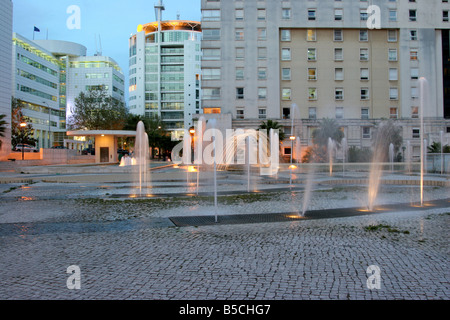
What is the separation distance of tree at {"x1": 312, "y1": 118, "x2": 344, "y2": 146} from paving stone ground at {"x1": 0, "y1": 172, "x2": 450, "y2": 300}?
1575 inches

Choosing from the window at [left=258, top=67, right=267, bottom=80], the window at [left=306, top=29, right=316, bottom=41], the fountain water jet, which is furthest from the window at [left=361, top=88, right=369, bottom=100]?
the fountain water jet

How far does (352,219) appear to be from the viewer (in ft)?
29.4

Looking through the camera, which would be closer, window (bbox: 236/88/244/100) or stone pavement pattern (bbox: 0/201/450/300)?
stone pavement pattern (bbox: 0/201/450/300)

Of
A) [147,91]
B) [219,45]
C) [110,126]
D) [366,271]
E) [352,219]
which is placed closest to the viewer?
[366,271]

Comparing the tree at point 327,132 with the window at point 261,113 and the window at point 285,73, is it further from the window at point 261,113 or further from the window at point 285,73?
the window at point 285,73

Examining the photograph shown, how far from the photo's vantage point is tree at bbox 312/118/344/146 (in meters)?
48.2

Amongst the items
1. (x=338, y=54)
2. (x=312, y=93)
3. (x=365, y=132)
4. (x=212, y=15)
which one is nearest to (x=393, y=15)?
(x=338, y=54)

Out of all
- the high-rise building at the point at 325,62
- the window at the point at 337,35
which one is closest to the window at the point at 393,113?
the high-rise building at the point at 325,62

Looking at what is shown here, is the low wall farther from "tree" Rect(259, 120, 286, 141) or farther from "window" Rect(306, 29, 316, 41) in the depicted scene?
"window" Rect(306, 29, 316, 41)

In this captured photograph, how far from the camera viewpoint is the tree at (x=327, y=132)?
158ft

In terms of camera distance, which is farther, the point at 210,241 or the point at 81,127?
the point at 81,127

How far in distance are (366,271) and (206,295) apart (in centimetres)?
228

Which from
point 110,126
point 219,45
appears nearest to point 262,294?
point 219,45

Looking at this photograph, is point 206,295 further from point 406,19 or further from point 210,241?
point 406,19
